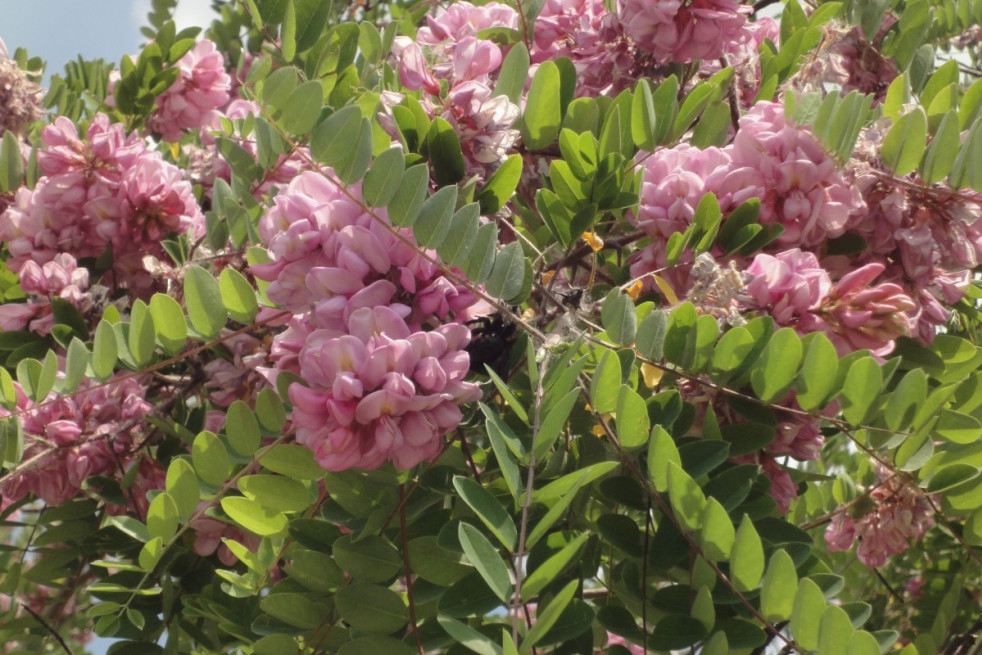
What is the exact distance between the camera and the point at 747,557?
0.87 m

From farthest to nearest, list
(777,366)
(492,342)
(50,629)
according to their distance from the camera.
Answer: (50,629) < (492,342) < (777,366)

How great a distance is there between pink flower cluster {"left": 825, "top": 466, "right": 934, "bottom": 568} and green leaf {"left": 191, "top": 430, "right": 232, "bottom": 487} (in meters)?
0.76

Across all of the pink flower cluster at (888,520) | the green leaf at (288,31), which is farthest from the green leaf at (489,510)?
the green leaf at (288,31)

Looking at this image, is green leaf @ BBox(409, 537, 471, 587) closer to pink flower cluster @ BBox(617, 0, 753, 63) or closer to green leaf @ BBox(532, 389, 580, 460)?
green leaf @ BBox(532, 389, 580, 460)

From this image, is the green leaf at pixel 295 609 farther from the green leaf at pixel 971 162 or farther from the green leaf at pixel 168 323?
the green leaf at pixel 971 162

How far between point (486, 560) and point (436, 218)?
34 centimetres

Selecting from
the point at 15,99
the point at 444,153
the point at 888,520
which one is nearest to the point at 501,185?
the point at 444,153

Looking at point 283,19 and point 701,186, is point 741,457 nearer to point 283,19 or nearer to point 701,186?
point 701,186

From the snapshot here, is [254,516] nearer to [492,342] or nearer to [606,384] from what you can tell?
[492,342]

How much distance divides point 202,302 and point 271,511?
0.25 meters

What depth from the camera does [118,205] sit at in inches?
62.9

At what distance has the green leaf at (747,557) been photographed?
0.86 metres

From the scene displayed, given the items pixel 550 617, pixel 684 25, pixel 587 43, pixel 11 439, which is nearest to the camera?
pixel 550 617

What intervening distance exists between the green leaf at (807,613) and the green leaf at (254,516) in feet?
1.83
